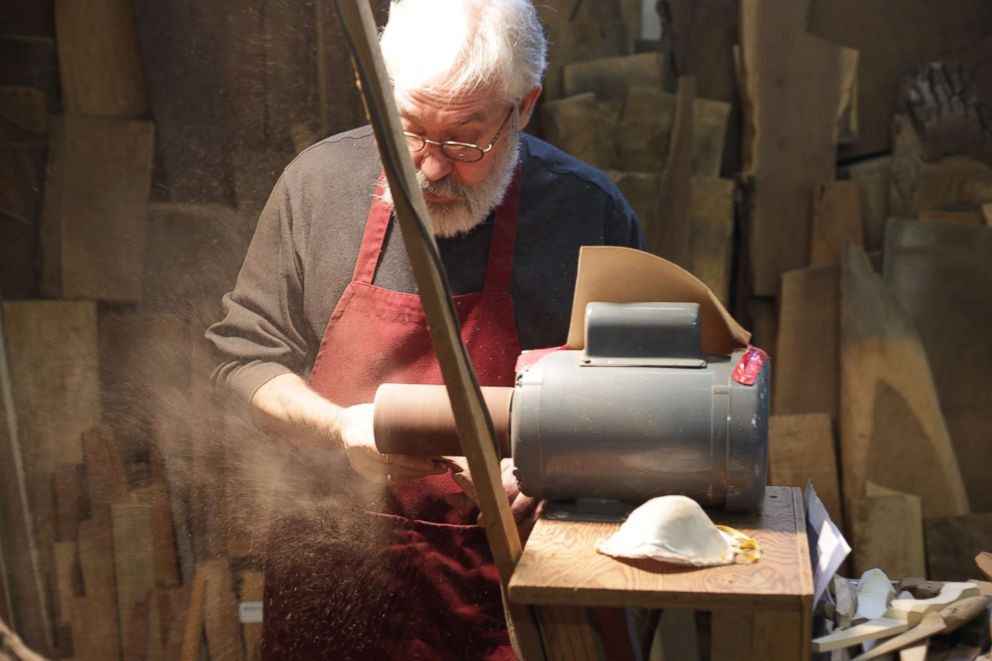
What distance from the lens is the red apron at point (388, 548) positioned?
6.36 feet

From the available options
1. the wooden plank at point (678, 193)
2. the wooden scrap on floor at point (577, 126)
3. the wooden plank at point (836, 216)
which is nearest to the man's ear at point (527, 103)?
the wooden scrap on floor at point (577, 126)

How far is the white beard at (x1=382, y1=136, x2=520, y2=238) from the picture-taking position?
1.96 m

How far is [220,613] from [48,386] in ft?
1.72

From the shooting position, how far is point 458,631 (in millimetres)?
1978

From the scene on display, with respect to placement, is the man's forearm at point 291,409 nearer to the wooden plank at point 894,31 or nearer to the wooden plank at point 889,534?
the wooden plank at point 889,534

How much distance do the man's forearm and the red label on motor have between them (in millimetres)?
697

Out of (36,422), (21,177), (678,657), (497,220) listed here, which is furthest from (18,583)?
(678,657)

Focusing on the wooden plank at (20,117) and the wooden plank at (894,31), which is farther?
the wooden plank at (894,31)

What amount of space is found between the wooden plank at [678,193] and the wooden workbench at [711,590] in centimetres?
210

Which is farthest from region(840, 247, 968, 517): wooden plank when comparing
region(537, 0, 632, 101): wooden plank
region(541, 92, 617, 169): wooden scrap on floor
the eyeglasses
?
the eyeglasses

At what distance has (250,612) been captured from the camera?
6.64ft

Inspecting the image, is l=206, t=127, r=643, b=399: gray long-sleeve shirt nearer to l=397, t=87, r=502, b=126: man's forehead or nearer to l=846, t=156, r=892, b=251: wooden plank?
l=397, t=87, r=502, b=126: man's forehead

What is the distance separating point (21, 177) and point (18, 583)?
0.73 metres

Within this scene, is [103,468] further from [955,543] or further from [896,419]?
[955,543]
